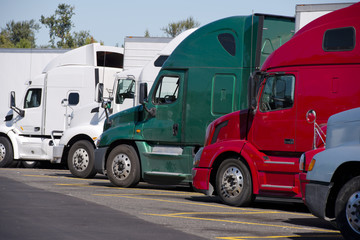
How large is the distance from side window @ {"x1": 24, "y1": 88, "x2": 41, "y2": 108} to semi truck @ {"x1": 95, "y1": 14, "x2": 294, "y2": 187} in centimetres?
661

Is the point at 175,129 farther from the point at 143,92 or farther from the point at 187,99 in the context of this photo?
the point at 143,92

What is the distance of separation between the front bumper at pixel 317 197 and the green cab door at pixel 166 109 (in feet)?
23.2

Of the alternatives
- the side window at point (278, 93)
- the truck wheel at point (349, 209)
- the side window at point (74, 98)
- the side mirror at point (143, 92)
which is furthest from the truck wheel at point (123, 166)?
the truck wheel at point (349, 209)

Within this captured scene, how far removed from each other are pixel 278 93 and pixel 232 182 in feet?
6.07

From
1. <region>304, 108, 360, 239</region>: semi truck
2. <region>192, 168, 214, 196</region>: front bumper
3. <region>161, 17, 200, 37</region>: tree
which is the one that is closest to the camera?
<region>304, 108, 360, 239</region>: semi truck

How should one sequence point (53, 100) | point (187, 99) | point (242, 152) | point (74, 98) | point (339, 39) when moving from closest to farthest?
point (339, 39) < point (242, 152) < point (187, 99) < point (74, 98) < point (53, 100)

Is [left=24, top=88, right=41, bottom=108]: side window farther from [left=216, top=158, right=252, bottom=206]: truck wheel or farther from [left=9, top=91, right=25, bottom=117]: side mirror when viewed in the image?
[left=216, top=158, right=252, bottom=206]: truck wheel

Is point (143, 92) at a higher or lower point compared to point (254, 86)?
lower

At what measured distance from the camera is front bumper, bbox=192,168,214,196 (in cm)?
1444

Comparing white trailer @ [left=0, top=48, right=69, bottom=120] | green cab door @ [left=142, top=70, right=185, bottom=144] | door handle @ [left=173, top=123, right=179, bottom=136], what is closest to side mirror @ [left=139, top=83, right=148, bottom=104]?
green cab door @ [left=142, top=70, right=185, bottom=144]

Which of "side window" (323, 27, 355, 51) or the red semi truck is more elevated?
"side window" (323, 27, 355, 51)

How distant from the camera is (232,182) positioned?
1403cm

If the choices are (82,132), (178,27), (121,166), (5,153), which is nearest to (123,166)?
(121,166)

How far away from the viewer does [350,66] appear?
41.8 feet
